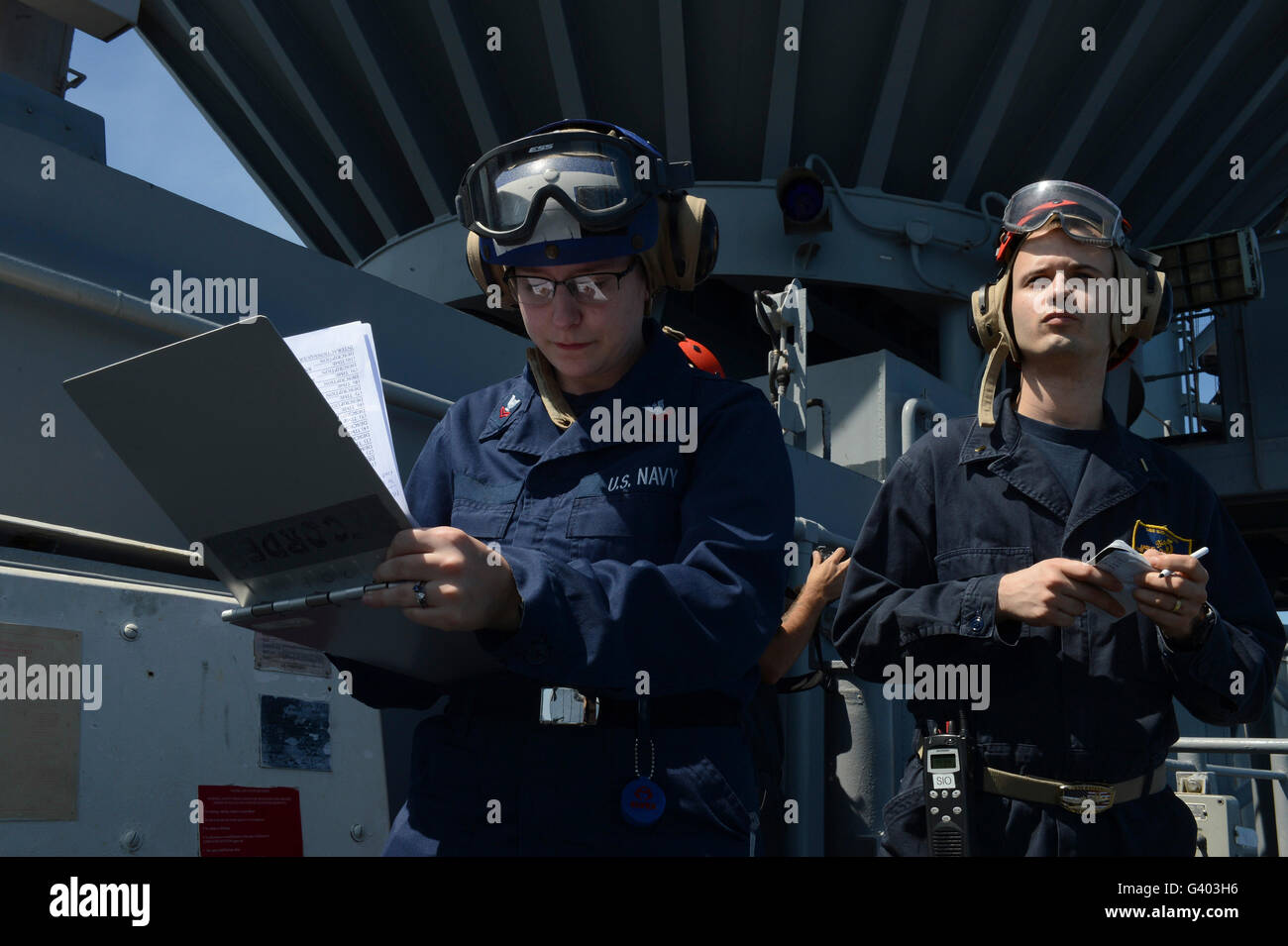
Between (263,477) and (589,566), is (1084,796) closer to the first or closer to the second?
(589,566)

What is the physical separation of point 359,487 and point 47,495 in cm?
230

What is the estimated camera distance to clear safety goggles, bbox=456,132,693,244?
180 centimetres

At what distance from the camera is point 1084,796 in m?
1.96

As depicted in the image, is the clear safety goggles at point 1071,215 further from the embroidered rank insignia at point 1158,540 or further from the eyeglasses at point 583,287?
the eyeglasses at point 583,287

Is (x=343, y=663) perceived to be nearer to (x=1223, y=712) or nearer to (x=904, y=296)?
(x=1223, y=712)

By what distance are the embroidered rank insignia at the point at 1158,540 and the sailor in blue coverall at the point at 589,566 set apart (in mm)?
745

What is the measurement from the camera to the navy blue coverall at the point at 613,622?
4.90ft

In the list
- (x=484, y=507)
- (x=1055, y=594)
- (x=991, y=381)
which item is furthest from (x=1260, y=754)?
(x=484, y=507)

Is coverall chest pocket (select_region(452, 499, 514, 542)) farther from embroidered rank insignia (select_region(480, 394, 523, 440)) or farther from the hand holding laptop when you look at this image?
the hand holding laptop

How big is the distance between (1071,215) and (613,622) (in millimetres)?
1378

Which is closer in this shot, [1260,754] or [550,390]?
[550,390]

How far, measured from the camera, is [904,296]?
13227mm

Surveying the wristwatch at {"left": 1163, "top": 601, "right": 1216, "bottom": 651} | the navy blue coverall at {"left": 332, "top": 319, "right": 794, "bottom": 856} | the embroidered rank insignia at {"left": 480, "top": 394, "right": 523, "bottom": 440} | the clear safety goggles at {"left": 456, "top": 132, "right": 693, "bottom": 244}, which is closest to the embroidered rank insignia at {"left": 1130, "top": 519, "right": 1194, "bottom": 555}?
the wristwatch at {"left": 1163, "top": 601, "right": 1216, "bottom": 651}
